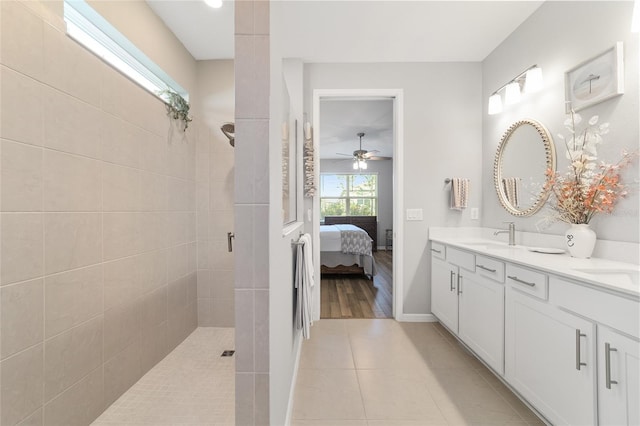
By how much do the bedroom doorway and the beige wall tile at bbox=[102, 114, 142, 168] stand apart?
157 cm

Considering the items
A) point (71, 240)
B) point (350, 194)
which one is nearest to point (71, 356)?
point (71, 240)

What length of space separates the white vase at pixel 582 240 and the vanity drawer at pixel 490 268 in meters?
0.42

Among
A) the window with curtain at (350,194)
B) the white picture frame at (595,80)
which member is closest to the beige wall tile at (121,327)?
the white picture frame at (595,80)

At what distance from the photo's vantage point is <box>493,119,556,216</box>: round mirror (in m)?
2.03

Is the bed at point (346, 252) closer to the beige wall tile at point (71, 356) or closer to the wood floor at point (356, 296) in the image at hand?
the wood floor at point (356, 296)

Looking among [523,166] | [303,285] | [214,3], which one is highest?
[214,3]

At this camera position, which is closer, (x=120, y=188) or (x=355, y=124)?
(x=120, y=188)

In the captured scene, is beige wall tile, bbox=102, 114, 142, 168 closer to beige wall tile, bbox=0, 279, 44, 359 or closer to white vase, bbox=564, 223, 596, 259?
beige wall tile, bbox=0, 279, 44, 359

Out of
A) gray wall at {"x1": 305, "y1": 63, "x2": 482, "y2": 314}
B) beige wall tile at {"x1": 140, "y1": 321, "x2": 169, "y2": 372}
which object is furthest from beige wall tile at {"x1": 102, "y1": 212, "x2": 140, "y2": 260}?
gray wall at {"x1": 305, "y1": 63, "x2": 482, "y2": 314}

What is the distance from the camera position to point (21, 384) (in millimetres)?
1101

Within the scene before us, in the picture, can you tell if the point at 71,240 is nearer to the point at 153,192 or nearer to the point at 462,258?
the point at 153,192

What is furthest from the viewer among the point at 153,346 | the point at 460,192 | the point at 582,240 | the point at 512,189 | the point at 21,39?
the point at 460,192

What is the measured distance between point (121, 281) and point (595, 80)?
3221 mm

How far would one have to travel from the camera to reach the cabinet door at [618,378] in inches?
37.8
